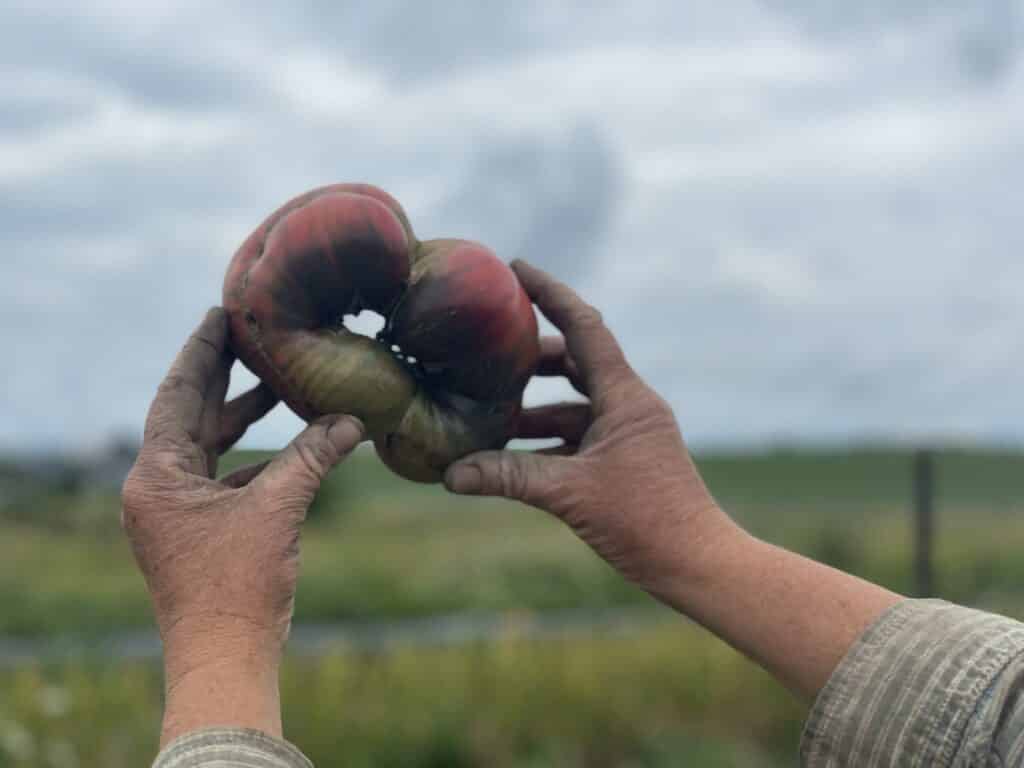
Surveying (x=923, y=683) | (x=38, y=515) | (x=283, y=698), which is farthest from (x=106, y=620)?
(x=923, y=683)

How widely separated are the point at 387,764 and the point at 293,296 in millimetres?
2787

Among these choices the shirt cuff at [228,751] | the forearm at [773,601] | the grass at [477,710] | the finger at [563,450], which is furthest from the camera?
the grass at [477,710]

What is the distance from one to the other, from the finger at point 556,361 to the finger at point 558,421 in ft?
0.14

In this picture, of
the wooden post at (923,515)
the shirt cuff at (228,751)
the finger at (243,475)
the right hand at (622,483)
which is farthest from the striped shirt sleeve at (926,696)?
the wooden post at (923,515)

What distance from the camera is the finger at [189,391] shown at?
174 cm

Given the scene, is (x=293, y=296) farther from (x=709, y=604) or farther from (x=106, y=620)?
(x=106, y=620)

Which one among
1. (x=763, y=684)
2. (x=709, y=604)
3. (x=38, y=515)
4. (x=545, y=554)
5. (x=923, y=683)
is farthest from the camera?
→ (x=38, y=515)

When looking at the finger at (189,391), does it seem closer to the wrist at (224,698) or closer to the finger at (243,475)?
the finger at (243,475)

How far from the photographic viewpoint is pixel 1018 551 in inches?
413

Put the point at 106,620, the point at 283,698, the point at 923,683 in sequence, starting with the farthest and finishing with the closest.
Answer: the point at 106,620
the point at 283,698
the point at 923,683

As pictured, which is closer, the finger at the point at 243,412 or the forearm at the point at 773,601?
the forearm at the point at 773,601

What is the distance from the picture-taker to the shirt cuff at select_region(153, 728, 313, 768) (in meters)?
1.31

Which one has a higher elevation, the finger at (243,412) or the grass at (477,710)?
the finger at (243,412)

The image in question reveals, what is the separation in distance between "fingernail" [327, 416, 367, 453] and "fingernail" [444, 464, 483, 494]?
0.64 feet
